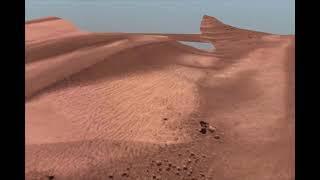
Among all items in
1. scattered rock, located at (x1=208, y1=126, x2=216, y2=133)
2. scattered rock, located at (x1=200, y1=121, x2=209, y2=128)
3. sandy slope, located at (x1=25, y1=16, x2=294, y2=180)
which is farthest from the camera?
scattered rock, located at (x1=200, y1=121, x2=209, y2=128)

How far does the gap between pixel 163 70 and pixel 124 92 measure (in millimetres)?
3579

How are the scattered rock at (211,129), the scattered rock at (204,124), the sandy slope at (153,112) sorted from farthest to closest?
the scattered rock at (204,124)
the scattered rock at (211,129)
the sandy slope at (153,112)

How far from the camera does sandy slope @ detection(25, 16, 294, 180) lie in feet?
35.1

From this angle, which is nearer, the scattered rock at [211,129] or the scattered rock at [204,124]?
the scattered rock at [211,129]

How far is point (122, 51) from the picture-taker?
71.8ft

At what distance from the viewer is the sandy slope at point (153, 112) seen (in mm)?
10688

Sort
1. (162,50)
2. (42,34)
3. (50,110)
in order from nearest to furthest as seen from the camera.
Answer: (50,110)
(162,50)
(42,34)

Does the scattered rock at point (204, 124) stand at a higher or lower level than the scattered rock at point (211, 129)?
higher

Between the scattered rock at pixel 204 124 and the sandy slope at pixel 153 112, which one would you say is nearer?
the sandy slope at pixel 153 112

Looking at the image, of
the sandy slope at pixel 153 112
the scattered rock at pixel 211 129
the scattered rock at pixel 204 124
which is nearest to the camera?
the sandy slope at pixel 153 112

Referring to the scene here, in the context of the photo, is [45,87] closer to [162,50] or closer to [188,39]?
[162,50]

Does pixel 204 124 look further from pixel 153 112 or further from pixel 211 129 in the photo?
pixel 153 112

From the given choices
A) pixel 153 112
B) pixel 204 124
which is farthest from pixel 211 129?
pixel 153 112
